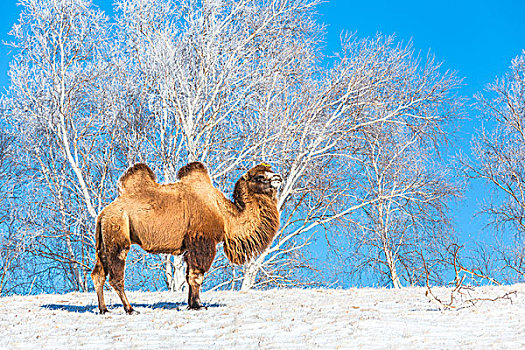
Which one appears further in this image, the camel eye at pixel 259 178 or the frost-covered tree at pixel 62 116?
the frost-covered tree at pixel 62 116

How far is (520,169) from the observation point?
18531 mm

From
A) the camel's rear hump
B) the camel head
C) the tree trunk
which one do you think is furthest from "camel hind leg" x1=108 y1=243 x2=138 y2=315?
the tree trunk

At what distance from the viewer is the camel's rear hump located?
8828mm

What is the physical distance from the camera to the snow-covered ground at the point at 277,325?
6.29m

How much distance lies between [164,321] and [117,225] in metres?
1.52

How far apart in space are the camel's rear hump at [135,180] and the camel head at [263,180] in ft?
4.57

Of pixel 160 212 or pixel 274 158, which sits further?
pixel 274 158

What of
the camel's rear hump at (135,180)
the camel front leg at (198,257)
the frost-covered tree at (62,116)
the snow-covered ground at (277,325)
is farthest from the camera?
the frost-covered tree at (62,116)

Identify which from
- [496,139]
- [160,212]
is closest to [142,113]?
[160,212]

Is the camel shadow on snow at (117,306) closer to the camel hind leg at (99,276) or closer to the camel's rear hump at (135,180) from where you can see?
the camel hind leg at (99,276)

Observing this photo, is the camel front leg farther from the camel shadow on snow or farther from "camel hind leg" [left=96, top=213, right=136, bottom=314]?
"camel hind leg" [left=96, top=213, right=136, bottom=314]

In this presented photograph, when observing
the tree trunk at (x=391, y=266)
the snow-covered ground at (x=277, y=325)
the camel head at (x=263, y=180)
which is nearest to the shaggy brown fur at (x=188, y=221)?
the camel head at (x=263, y=180)

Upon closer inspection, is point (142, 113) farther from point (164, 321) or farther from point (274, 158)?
point (164, 321)

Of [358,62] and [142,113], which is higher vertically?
[358,62]
